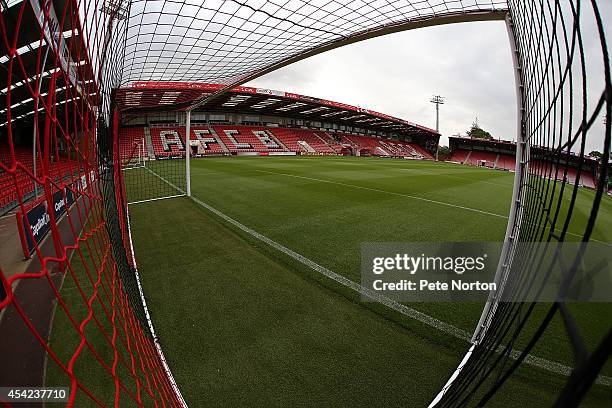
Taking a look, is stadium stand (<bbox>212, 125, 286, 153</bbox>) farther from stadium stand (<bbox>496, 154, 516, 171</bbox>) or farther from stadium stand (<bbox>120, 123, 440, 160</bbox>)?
stadium stand (<bbox>496, 154, 516, 171</bbox>)

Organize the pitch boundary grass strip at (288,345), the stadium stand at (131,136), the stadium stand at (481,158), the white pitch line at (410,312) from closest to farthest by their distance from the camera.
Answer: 1. the pitch boundary grass strip at (288,345)
2. the white pitch line at (410,312)
3. the stadium stand at (131,136)
4. the stadium stand at (481,158)

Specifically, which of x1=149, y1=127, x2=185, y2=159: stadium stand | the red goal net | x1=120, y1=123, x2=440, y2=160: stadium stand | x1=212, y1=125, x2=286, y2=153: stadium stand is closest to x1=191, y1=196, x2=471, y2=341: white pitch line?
the red goal net

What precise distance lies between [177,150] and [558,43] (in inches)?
1250

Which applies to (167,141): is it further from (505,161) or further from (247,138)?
(505,161)

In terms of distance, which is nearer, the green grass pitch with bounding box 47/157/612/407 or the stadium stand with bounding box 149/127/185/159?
the green grass pitch with bounding box 47/157/612/407

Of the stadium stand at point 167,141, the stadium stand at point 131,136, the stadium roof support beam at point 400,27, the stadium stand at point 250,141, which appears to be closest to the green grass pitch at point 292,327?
the stadium roof support beam at point 400,27

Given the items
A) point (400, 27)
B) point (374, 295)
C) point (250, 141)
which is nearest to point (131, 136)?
point (250, 141)

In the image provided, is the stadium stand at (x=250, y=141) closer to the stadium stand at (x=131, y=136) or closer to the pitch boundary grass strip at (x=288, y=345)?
the stadium stand at (x=131, y=136)

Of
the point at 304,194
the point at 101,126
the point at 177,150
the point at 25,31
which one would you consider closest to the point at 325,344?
the point at 101,126

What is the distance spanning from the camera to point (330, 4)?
143 inches

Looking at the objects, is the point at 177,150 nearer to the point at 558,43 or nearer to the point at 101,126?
the point at 101,126

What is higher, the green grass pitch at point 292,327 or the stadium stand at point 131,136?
the stadium stand at point 131,136

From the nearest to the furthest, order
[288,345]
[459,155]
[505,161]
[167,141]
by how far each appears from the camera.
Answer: [288,345], [167,141], [505,161], [459,155]

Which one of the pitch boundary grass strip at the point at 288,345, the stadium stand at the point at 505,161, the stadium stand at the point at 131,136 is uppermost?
the stadium stand at the point at 131,136
